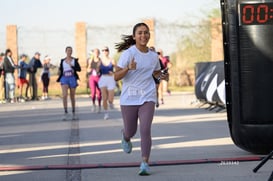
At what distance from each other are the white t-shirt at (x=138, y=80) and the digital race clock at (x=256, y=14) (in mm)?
1541

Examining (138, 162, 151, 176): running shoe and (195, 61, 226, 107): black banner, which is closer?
(138, 162, 151, 176): running shoe

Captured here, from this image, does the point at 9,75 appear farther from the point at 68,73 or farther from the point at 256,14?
the point at 256,14

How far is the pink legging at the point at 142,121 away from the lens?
31.6 feet

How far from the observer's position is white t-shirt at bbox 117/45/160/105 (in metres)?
9.83

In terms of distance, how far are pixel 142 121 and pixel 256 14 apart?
2.22 meters

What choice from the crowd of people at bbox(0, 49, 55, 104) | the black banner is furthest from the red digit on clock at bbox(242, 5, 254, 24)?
the crowd of people at bbox(0, 49, 55, 104)

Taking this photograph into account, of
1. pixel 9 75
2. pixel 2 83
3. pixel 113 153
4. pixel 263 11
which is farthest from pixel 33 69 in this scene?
pixel 263 11

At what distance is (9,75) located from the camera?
2975 centimetres

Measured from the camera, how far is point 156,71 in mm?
10078

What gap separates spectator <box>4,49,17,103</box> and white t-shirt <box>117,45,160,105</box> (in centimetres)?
1956

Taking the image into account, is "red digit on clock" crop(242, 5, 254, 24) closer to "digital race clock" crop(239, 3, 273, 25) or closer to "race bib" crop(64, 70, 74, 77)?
"digital race clock" crop(239, 3, 273, 25)

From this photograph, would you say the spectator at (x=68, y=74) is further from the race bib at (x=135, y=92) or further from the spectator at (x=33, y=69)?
the spectator at (x=33, y=69)

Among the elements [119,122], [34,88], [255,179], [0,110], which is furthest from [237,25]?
[34,88]

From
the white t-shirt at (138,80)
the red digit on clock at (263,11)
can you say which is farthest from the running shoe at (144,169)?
the red digit on clock at (263,11)
